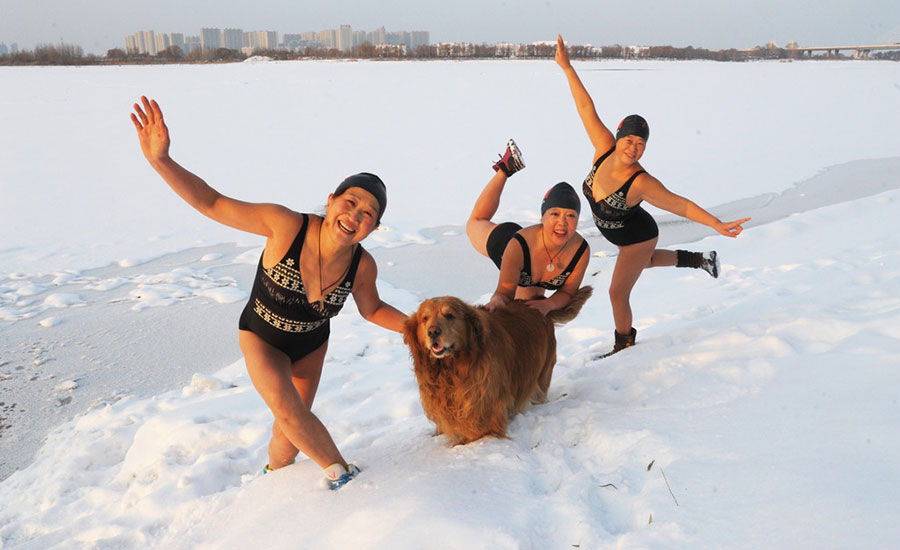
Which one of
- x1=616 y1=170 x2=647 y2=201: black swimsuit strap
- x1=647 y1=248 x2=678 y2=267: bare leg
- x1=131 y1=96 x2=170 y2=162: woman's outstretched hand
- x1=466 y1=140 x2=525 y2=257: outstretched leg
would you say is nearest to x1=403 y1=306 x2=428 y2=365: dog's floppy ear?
A: x1=131 y1=96 x2=170 y2=162: woman's outstretched hand

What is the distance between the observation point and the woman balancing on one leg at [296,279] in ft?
9.47

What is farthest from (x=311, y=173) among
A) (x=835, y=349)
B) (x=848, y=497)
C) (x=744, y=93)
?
(x=744, y=93)

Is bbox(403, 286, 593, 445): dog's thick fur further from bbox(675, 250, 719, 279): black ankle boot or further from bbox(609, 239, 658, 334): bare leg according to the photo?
bbox(675, 250, 719, 279): black ankle boot

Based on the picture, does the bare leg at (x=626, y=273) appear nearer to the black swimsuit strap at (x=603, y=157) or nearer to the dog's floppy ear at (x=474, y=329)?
the black swimsuit strap at (x=603, y=157)

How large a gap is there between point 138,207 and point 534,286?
814 centimetres

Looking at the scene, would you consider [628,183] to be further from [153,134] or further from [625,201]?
[153,134]

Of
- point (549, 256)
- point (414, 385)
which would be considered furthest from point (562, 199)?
point (414, 385)

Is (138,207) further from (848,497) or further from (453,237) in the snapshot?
(848,497)

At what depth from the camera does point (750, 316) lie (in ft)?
15.7

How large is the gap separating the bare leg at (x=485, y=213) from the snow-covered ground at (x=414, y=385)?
3.50ft

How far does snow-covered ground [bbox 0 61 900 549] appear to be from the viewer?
2471 millimetres

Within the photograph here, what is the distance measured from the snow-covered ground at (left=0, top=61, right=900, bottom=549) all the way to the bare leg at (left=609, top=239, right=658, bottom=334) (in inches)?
10.8

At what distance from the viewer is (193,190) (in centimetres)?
276

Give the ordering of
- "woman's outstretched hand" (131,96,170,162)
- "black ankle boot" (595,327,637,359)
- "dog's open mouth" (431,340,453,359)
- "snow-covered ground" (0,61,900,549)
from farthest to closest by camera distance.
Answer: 1. "black ankle boot" (595,327,637,359)
2. "dog's open mouth" (431,340,453,359)
3. "woman's outstretched hand" (131,96,170,162)
4. "snow-covered ground" (0,61,900,549)
